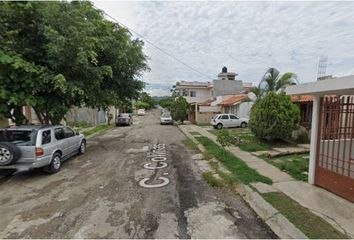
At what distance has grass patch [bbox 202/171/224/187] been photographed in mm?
6801

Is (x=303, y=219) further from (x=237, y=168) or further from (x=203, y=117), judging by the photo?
(x=203, y=117)

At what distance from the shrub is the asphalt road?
5955 millimetres

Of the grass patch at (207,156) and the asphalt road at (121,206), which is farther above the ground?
the grass patch at (207,156)

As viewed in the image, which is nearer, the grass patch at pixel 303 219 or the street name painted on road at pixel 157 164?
the grass patch at pixel 303 219

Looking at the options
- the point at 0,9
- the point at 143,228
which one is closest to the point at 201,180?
the point at 143,228

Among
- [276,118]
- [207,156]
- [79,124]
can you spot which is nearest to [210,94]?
[79,124]

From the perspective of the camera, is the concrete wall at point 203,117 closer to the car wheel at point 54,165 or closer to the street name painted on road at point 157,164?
the street name painted on road at point 157,164

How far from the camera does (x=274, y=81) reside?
16.1 meters

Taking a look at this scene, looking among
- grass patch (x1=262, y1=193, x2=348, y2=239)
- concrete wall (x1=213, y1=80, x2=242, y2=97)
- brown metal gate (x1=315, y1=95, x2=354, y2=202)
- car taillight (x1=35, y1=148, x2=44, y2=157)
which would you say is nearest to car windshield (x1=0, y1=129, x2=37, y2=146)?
car taillight (x1=35, y1=148, x2=44, y2=157)

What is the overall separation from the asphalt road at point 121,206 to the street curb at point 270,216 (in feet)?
0.52

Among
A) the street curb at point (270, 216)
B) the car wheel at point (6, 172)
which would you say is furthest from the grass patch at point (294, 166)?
the car wheel at point (6, 172)

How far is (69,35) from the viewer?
8.63 m

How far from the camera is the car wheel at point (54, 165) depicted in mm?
7750

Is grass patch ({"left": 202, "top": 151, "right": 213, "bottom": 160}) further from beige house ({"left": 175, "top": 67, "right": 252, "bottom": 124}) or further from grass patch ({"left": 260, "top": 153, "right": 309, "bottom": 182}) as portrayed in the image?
beige house ({"left": 175, "top": 67, "right": 252, "bottom": 124})
